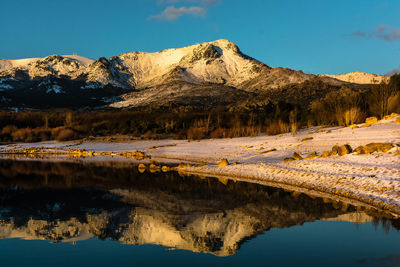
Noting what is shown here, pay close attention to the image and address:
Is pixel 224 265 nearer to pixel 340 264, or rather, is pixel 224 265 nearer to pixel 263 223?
pixel 340 264

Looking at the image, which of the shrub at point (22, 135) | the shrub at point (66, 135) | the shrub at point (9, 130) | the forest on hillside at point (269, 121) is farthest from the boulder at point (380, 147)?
the shrub at point (9, 130)

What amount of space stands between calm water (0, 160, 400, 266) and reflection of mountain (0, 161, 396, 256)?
0.04 m

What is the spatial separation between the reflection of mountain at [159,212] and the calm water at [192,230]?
0.04m

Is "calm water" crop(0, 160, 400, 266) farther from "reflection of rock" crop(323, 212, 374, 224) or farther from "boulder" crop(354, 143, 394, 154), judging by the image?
"boulder" crop(354, 143, 394, 154)

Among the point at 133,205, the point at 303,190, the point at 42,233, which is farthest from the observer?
the point at 303,190

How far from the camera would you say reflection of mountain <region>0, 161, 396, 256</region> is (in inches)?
474

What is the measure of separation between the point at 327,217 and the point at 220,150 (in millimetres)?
29192

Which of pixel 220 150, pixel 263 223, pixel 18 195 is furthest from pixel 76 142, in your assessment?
pixel 263 223

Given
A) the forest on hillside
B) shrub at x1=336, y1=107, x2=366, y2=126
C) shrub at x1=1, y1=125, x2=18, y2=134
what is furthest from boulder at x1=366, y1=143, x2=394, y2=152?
shrub at x1=1, y1=125, x2=18, y2=134

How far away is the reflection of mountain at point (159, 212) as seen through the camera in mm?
12039

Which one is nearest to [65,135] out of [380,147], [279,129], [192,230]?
[279,129]

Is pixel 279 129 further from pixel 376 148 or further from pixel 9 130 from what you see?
pixel 9 130

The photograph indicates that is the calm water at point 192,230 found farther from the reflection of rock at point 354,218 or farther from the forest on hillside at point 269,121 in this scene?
the forest on hillside at point 269,121

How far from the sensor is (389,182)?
52.6ft
